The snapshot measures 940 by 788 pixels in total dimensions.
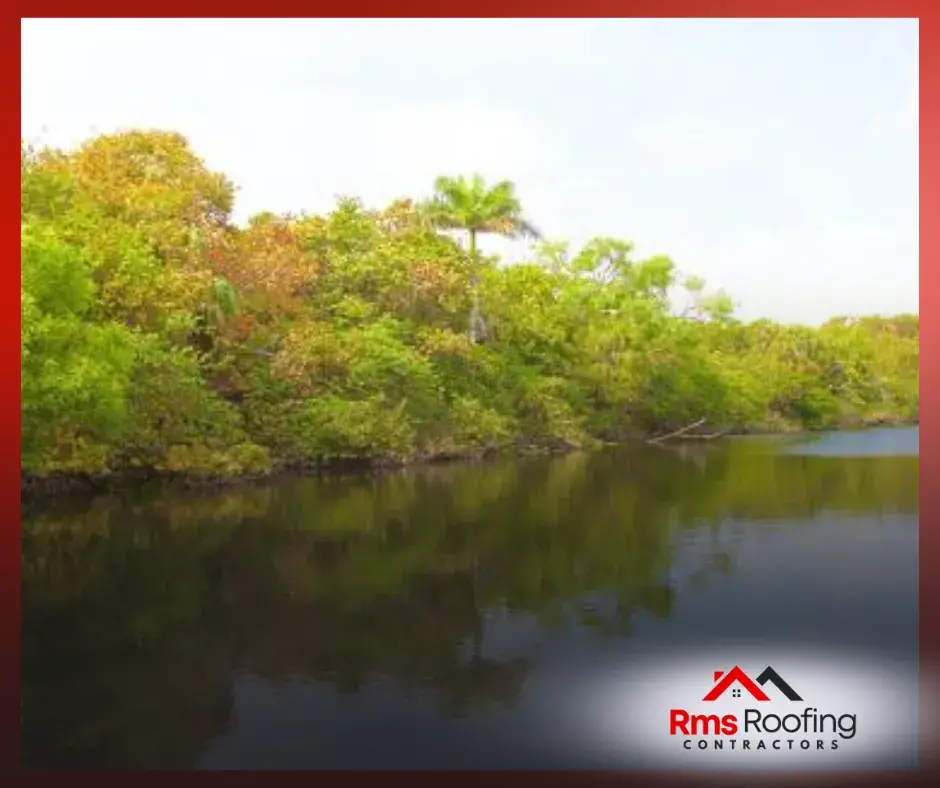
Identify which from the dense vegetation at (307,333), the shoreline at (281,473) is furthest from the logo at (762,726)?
the shoreline at (281,473)

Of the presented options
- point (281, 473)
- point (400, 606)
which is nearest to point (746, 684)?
point (400, 606)

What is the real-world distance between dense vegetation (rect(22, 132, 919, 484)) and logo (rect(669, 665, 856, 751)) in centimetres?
712

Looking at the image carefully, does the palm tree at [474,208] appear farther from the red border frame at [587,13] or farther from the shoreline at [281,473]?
the red border frame at [587,13]

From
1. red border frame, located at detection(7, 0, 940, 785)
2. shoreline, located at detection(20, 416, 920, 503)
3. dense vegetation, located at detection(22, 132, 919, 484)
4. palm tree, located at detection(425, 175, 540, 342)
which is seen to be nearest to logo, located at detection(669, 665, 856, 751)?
red border frame, located at detection(7, 0, 940, 785)

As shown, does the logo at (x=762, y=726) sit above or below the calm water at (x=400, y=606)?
below

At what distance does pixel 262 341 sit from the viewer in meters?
15.1

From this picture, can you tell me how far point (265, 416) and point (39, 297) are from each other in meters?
4.70

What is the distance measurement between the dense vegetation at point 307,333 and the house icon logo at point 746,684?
22.5ft

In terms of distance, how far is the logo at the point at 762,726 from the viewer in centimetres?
469

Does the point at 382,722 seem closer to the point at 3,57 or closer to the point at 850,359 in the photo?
the point at 3,57

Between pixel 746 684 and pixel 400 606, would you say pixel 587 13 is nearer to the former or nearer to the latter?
pixel 746 684

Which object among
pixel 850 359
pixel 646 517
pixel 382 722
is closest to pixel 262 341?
pixel 646 517

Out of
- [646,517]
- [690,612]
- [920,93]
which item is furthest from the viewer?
[646,517]

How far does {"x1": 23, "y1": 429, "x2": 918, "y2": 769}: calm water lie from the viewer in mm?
4918
